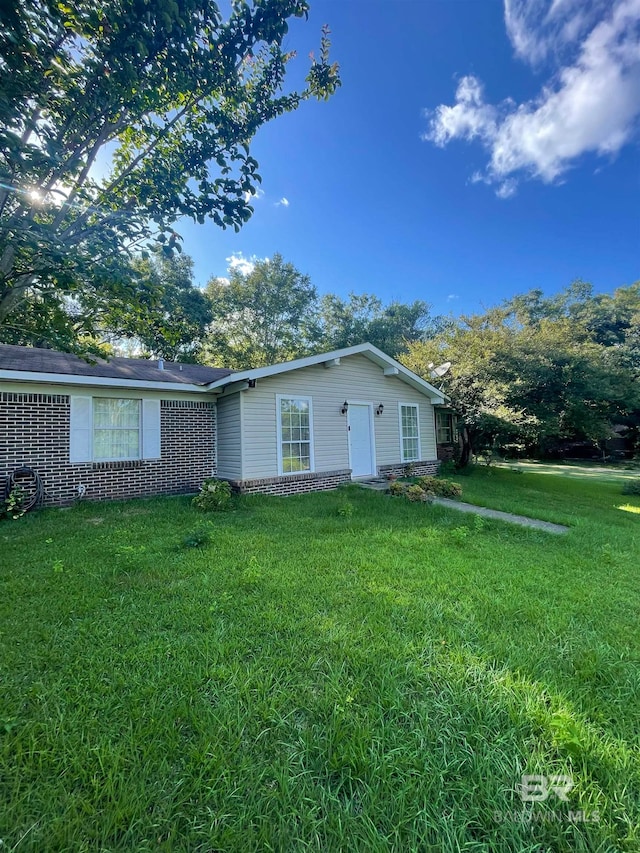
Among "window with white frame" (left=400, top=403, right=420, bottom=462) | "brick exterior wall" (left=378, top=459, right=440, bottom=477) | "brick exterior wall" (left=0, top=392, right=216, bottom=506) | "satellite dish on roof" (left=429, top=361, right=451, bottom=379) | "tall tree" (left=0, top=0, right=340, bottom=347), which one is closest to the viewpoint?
"tall tree" (left=0, top=0, right=340, bottom=347)

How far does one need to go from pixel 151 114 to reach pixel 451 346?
11866mm

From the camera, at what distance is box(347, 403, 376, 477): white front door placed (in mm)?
9977

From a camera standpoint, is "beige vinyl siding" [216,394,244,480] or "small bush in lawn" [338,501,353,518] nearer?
"small bush in lawn" [338,501,353,518]

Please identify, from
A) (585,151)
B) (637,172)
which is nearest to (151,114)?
(585,151)

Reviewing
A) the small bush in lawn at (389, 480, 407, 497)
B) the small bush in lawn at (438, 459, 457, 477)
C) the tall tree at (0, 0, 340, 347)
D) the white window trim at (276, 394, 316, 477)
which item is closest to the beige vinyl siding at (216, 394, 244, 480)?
the white window trim at (276, 394, 316, 477)

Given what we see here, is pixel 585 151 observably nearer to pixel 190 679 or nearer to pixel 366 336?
pixel 366 336

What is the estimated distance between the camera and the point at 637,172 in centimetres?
1286

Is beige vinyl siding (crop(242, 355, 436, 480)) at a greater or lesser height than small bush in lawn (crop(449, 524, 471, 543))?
greater

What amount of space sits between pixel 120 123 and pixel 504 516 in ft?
28.0

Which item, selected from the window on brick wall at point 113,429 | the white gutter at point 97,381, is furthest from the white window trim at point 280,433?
the window on brick wall at point 113,429

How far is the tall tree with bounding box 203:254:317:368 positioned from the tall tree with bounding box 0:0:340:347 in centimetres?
1856

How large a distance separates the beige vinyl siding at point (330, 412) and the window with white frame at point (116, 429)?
76.7 inches

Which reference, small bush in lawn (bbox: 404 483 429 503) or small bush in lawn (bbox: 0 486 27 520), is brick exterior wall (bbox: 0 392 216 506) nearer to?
small bush in lawn (bbox: 0 486 27 520)

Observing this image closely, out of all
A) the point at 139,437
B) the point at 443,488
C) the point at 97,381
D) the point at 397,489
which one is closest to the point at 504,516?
the point at 443,488
